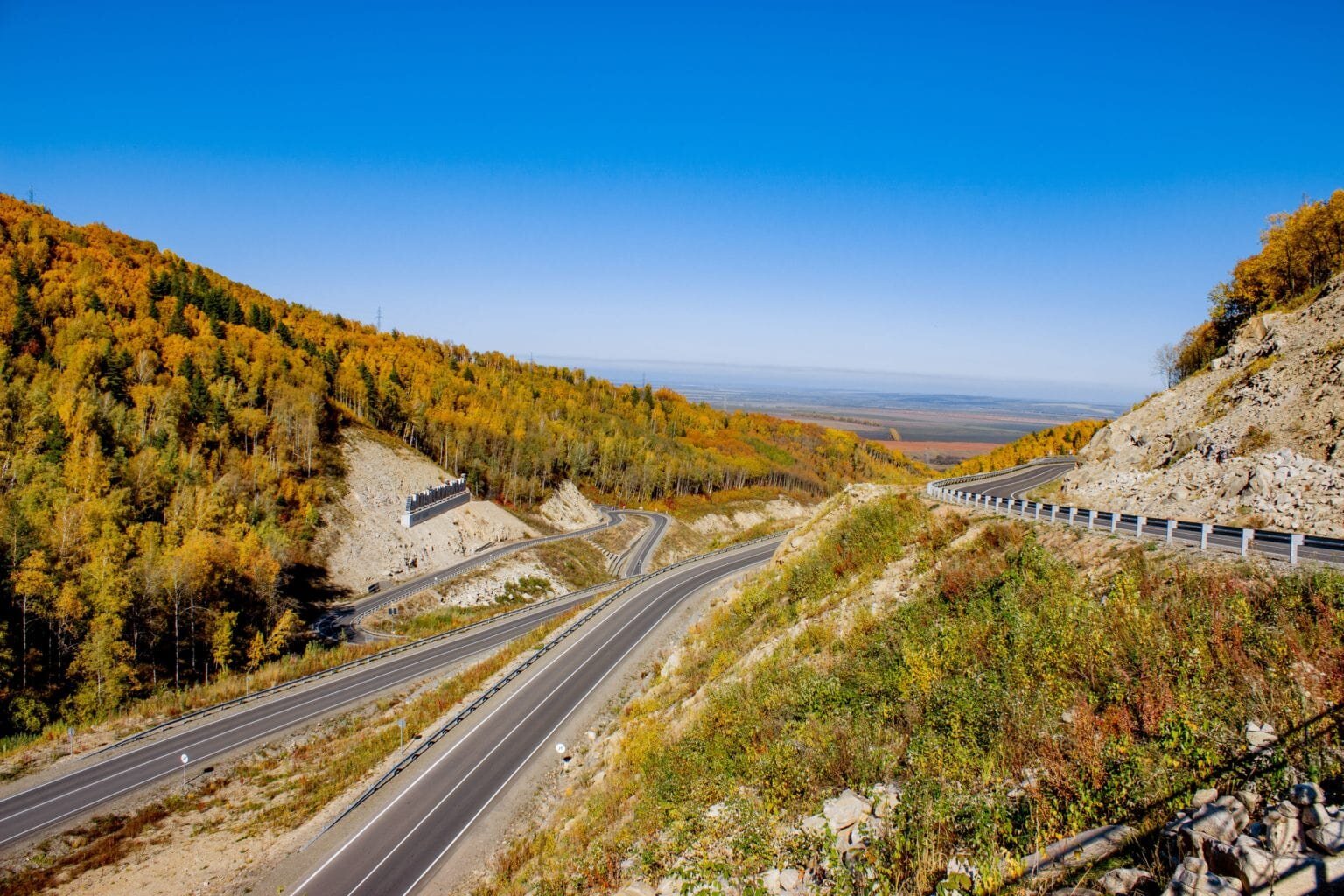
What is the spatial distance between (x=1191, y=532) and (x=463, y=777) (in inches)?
1123

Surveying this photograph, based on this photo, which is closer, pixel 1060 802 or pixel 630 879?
pixel 1060 802

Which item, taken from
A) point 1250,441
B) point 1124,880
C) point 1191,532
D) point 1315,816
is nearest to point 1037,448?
point 1250,441

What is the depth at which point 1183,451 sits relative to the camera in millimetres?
32031

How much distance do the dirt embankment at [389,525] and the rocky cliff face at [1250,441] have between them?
67.8 meters

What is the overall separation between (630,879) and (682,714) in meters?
9.32

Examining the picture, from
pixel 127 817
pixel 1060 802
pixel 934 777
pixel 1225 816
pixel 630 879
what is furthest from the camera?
pixel 127 817

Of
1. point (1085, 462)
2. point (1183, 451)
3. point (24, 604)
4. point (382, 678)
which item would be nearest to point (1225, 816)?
point (1183, 451)

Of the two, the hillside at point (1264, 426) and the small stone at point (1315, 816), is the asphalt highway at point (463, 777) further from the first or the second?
the hillside at point (1264, 426)

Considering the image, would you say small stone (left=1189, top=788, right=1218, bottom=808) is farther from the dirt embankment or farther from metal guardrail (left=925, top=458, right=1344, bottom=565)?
the dirt embankment

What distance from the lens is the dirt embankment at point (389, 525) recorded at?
7062 centimetres

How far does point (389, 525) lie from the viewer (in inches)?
3024

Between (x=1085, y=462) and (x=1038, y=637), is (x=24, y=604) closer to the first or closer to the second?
(x=1038, y=637)

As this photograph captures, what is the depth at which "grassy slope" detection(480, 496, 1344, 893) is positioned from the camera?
8.50 metres

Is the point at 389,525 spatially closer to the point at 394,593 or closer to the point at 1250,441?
the point at 394,593
